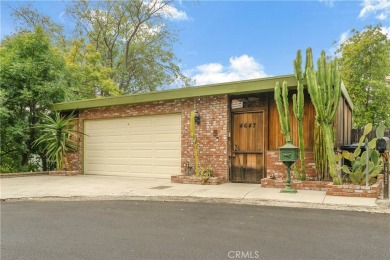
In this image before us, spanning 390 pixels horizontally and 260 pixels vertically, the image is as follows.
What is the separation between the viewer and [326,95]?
7.67 meters

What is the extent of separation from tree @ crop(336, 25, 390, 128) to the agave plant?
13780 millimetres

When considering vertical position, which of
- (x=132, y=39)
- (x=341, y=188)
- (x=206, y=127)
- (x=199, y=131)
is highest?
(x=132, y=39)

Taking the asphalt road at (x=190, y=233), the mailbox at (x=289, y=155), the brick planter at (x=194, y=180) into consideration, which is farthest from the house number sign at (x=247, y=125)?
the asphalt road at (x=190, y=233)

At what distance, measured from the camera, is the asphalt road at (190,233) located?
12.5 ft

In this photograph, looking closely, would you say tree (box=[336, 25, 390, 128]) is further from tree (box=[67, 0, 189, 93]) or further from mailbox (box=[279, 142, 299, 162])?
tree (box=[67, 0, 189, 93])

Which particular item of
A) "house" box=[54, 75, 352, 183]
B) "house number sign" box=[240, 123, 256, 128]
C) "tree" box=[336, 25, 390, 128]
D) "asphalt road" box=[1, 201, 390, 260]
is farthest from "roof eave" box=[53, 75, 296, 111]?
"tree" box=[336, 25, 390, 128]

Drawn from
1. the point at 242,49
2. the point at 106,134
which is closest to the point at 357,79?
the point at 242,49

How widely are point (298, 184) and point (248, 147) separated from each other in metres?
2.07

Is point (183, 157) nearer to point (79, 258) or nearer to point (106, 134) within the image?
point (106, 134)

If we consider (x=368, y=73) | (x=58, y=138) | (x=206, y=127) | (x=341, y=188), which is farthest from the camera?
(x=368, y=73)

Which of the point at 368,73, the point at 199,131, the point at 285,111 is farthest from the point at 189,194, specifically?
the point at 368,73

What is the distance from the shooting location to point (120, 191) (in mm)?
8328

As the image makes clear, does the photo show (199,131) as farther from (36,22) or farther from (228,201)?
(36,22)

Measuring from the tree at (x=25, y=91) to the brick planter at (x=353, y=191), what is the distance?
448 inches
